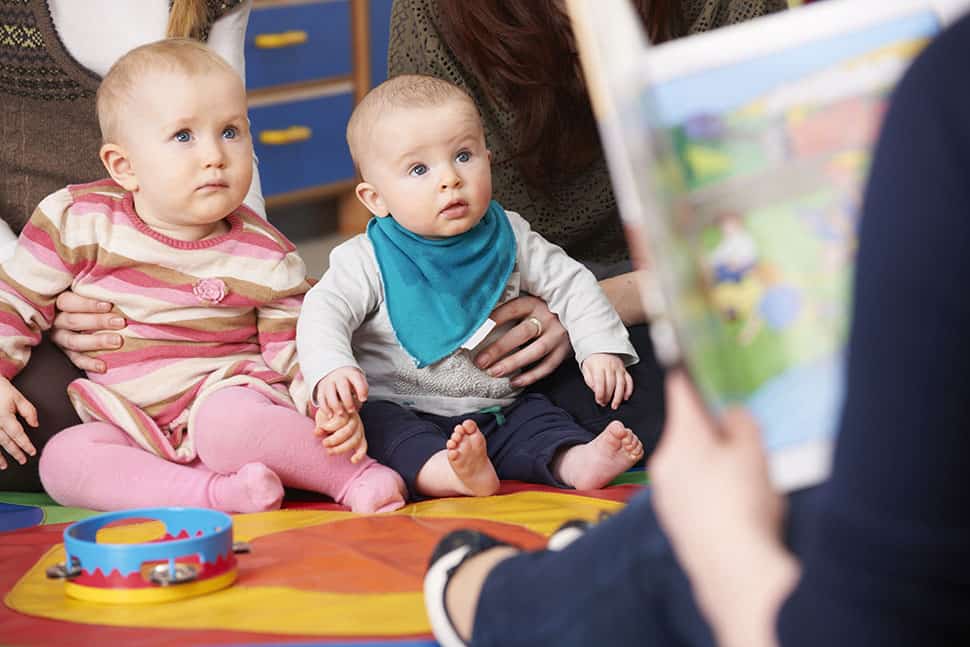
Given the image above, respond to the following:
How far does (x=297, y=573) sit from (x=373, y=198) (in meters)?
0.57

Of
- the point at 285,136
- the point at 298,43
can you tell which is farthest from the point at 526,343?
the point at 298,43

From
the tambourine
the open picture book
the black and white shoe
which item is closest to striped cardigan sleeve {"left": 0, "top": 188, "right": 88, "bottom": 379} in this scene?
the tambourine

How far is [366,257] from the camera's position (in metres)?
1.60

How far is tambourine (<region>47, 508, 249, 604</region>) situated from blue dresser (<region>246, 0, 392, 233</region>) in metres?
2.55

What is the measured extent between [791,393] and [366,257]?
100 cm

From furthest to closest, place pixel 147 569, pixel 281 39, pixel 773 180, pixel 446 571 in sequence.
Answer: pixel 281 39, pixel 147 569, pixel 446 571, pixel 773 180

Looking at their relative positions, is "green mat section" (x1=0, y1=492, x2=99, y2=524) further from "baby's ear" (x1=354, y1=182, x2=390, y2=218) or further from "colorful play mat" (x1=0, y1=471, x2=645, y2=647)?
"baby's ear" (x1=354, y1=182, x2=390, y2=218)

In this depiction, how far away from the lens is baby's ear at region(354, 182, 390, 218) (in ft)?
5.28

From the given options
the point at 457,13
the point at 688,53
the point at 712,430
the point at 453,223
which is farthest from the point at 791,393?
the point at 457,13

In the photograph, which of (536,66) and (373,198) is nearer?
(373,198)

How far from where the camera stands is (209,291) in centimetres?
156

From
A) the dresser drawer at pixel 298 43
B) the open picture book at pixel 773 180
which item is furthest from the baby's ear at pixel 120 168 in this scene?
the dresser drawer at pixel 298 43

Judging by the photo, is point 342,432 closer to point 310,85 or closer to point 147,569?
point 147,569

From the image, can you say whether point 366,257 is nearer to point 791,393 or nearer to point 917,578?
point 791,393
